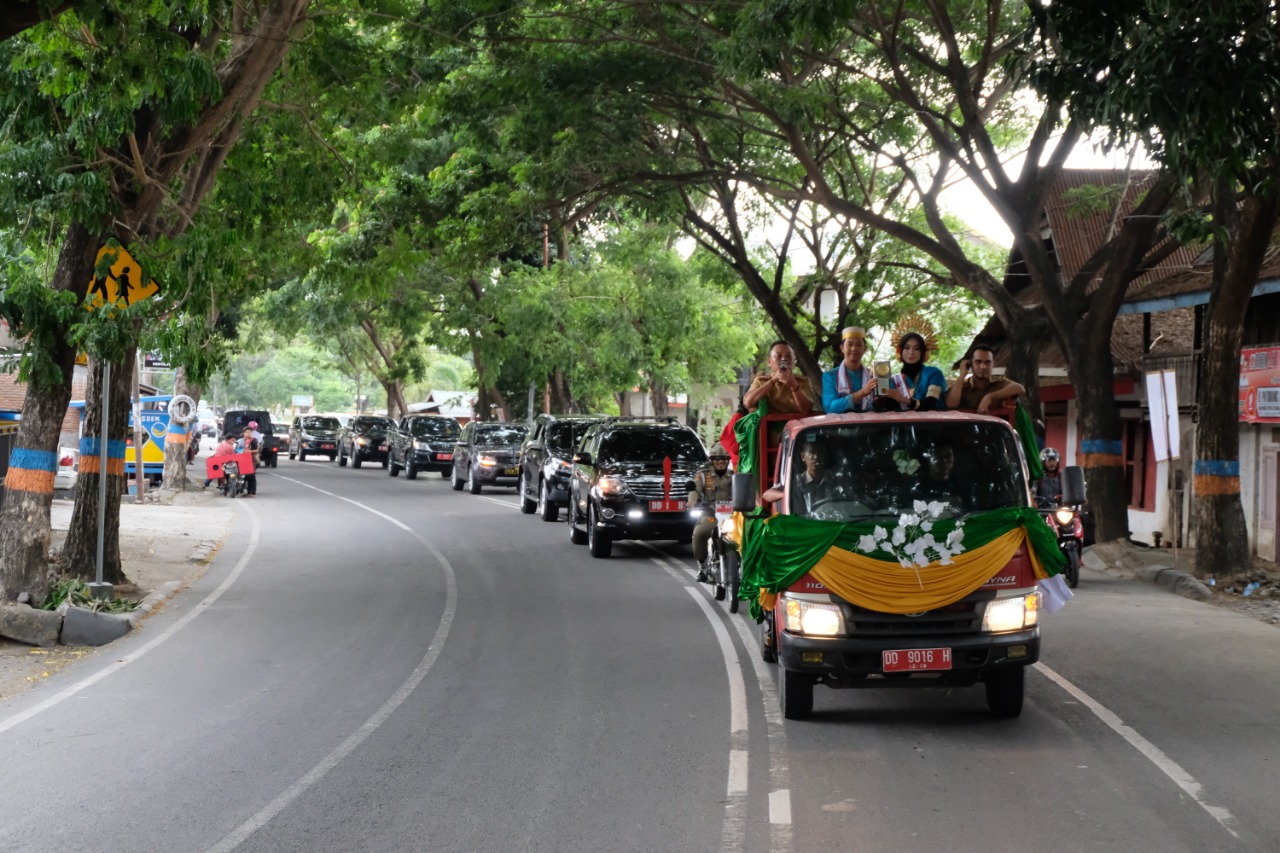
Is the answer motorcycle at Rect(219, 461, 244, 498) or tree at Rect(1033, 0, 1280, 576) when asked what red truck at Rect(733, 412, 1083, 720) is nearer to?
tree at Rect(1033, 0, 1280, 576)

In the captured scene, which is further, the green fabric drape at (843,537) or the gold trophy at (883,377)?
the gold trophy at (883,377)

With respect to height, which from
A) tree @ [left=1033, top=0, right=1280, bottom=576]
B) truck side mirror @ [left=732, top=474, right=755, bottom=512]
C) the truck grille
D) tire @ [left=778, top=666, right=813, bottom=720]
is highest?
tree @ [left=1033, top=0, right=1280, bottom=576]

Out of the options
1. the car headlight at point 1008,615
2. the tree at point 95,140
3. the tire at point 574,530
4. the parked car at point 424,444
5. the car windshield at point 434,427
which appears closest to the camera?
the car headlight at point 1008,615

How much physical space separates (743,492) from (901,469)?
3.46ft

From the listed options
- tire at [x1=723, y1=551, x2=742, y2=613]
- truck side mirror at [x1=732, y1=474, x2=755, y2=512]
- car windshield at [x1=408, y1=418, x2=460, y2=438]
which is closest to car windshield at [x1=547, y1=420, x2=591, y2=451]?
tire at [x1=723, y1=551, x2=742, y2=613]

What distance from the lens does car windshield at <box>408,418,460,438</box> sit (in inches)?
1625

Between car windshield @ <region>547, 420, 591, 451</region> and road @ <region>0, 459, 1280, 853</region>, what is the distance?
37.9 ft

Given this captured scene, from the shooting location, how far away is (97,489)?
15000mm

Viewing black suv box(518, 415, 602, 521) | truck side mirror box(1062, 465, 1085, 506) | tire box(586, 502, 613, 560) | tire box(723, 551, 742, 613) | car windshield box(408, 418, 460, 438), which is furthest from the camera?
car windshield box(408, 418, 460, 438)

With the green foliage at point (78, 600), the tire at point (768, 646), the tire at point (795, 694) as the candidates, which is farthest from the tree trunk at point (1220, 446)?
the green foliage at point (78, 600)

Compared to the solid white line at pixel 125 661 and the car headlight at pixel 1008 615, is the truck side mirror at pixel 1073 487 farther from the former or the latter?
the solid white line at pixel 125 661

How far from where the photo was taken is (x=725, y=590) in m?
14.5

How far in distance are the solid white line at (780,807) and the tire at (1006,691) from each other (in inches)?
83.8

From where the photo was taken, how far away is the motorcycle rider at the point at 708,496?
44.5 feet
